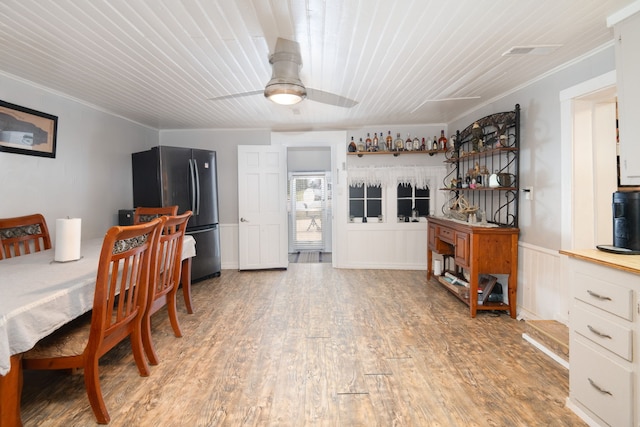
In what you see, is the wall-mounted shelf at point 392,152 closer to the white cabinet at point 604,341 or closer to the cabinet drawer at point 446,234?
the cabinet drawer at point 446,234

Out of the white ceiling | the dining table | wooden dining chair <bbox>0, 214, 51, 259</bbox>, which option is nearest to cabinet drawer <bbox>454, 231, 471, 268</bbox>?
the white ceiling

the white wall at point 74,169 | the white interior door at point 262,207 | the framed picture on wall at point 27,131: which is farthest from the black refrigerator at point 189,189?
the framed picture on wall at point 27,131

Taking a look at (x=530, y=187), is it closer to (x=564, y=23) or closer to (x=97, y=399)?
(x=564, y=23)

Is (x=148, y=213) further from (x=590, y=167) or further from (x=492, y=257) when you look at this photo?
(x=590, y=167)

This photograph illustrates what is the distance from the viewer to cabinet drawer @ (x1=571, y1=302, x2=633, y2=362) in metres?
1.42

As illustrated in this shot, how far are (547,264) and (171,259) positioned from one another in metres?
3.23

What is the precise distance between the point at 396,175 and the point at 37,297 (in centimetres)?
434

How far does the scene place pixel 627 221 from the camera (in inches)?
68.1

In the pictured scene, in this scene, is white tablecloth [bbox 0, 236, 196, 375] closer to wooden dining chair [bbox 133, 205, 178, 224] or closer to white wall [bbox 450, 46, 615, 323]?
wooden dining chair [bbox 133, 205, 178, 224]

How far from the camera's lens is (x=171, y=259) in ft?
7.89

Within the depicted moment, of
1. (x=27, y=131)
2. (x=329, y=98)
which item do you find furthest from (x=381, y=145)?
(x=27, y=131)

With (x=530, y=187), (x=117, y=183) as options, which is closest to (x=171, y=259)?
(x=117, y=183)

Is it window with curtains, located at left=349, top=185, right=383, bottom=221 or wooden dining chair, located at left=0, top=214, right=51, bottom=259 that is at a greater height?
window with curtains, located at left=349, top=185, right=383, bottom=221

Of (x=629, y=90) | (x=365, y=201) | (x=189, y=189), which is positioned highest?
(x=629, y=90)
